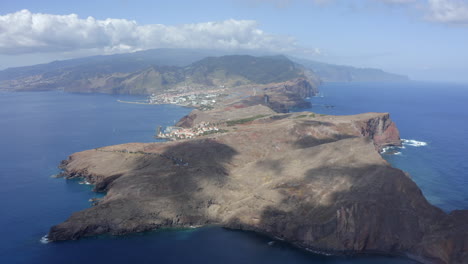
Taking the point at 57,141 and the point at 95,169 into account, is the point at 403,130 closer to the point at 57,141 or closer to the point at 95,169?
the point at 95,169

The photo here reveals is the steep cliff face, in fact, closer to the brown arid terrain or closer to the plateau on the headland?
the brown arid terrain

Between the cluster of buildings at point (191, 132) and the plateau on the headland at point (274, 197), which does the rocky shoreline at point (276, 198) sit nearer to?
the plateau on the headland at point (274, 197)

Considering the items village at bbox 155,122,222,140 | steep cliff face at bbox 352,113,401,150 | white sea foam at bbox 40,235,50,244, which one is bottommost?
white sea foam at bbox 40,235,50,244

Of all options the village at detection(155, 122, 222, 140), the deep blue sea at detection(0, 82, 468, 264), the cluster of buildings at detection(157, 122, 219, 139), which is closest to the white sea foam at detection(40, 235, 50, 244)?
the deep blue sea at detection(0, 82, 468, 264)

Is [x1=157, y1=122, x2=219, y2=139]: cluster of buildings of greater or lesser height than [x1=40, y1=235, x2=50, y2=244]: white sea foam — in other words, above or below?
above

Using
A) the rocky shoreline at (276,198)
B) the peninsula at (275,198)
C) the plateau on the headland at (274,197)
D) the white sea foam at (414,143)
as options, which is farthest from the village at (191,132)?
the white sea foam at (414,143)

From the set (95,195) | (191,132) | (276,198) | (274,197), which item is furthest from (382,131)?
(95,195)

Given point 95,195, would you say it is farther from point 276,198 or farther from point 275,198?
point 276,198
